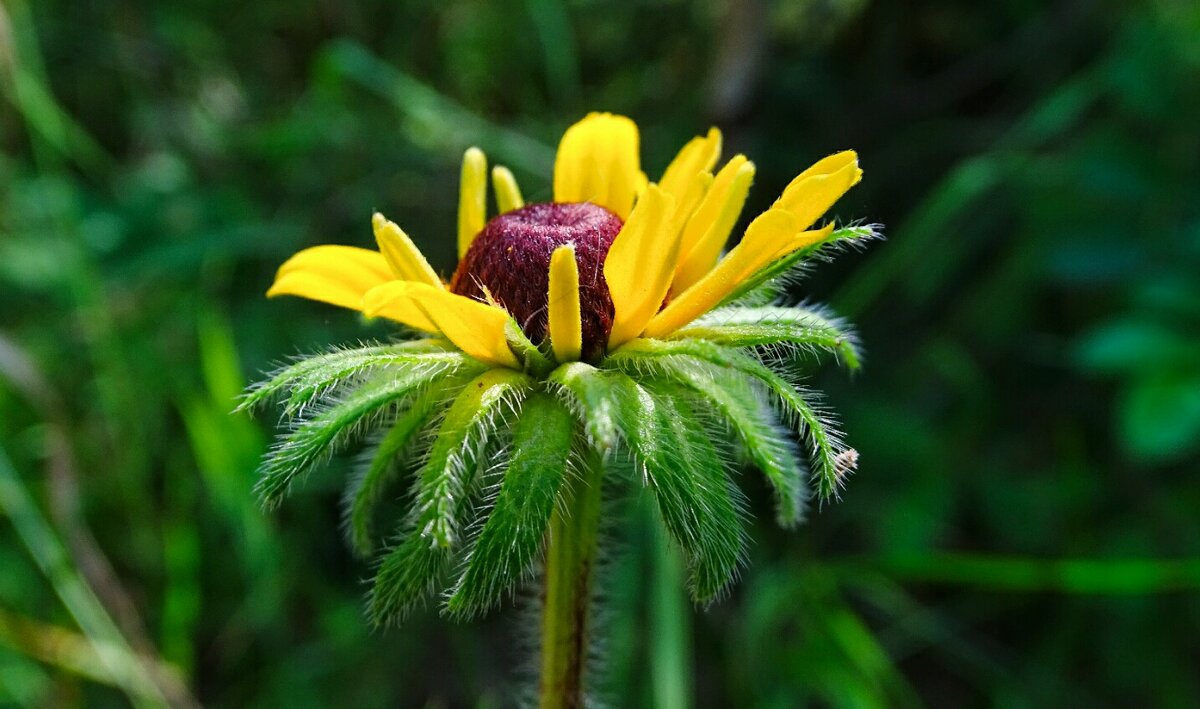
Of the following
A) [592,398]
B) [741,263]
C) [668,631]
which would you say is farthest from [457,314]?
[668,631]

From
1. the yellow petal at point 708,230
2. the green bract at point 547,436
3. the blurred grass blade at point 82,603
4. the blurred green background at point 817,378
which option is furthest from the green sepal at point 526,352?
the blurred grass blade at point 82,603

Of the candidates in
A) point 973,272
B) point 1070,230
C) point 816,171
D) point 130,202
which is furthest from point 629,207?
point 130,202

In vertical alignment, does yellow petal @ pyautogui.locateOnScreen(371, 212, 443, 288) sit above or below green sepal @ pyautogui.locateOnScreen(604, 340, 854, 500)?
above

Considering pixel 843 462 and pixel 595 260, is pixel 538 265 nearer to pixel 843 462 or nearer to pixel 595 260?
pixel 595 260

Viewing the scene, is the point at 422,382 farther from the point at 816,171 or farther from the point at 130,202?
the point at 130,202

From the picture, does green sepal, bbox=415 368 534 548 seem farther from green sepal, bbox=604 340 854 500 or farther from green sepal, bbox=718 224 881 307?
green sepal, bbox=718 224 881 307

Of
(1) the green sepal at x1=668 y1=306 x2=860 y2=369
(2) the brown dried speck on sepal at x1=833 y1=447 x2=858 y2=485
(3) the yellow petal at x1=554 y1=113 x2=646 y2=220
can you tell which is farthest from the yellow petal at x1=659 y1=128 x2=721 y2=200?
(2) the brown dried speck on sepal at x1=833 y1=447 x2=858 y2=485
